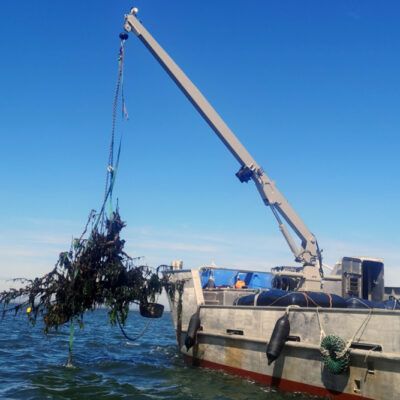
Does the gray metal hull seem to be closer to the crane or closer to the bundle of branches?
the bundle of branches

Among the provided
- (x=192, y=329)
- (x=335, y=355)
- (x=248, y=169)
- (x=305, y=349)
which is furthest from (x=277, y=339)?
(x=248, y=169)

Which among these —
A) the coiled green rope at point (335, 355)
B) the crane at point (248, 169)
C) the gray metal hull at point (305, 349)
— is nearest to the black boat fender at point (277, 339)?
the gray metal hull at point (305, 349)

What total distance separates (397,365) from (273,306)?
4.13 meters

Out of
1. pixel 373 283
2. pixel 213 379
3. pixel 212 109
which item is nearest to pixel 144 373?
pixel 213 379

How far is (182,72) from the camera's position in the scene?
20859 mm

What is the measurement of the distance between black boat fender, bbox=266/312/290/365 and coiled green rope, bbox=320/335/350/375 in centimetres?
130

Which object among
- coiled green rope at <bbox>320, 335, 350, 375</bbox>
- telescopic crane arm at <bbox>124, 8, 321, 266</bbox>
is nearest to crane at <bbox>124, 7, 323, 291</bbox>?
telescopic crane arm at <bbox>124, 8, 321, 266</bbox>

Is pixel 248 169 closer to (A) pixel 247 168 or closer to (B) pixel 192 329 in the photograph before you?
(A) pixel 247 168

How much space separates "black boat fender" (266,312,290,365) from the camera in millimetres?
10828

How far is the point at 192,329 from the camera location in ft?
48.3

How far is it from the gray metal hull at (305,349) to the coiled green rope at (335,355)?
21 centimetres

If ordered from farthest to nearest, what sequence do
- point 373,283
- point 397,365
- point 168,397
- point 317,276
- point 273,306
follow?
1. point 317,276
2. point 373,283
3. point 273,306
4. point 168,397
5. point 397,365

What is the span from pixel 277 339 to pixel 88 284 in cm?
577

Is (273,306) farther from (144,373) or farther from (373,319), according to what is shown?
(144,373)
